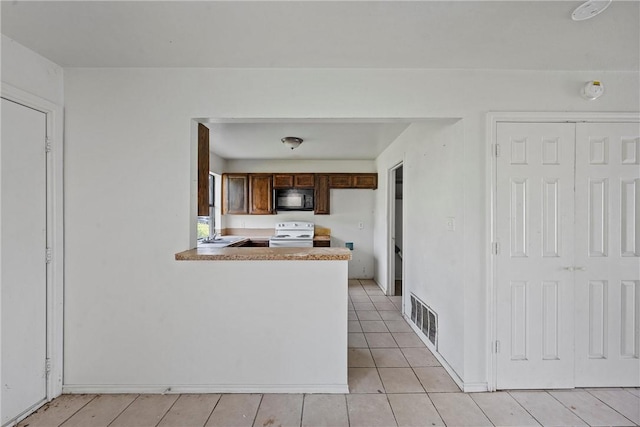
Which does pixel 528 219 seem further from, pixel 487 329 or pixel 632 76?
pixel 632 76

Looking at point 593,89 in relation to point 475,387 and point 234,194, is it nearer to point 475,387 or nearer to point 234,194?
point 475,387

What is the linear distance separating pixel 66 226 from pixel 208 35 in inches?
64.1

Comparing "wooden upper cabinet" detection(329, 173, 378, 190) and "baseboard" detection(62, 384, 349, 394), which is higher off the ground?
"wooden upper cabinet" detection(329, 173, 378, 190)

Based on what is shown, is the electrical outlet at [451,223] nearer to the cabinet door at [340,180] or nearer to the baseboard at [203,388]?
the baseboard at [203,388]

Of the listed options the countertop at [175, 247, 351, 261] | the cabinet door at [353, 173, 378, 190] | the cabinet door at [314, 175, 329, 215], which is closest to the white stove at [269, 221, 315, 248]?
the cabinet door at [314, 175, 329, 215]

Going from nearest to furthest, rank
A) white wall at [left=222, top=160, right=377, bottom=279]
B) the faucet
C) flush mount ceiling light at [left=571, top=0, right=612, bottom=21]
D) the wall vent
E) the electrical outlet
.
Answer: flush mount ceiling light at [left=571, top=0, right=612, bottom=21], the electrical outlet, the wall vent, the faucet, white wall at [left=222, top=160, right=377, bottom=279]

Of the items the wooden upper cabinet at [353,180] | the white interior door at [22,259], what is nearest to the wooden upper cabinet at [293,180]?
the wooden upper cabinet at [353,180]

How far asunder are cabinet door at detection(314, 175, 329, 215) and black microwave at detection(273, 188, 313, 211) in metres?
0.11

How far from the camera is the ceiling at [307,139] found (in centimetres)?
324

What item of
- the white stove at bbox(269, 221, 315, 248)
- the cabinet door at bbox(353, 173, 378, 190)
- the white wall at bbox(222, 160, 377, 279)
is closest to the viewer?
the white stove at bbox(269, 221, 315, 248)

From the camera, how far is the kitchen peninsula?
2.01 metres

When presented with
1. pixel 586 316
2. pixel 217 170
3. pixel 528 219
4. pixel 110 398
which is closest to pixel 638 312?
pixel 586 316

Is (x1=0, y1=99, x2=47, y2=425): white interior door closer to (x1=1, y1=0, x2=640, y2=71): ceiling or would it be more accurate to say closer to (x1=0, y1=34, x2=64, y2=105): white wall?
(x1=0, y1=34, x2=64, y2=105): white wall

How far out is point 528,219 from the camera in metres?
2.03
